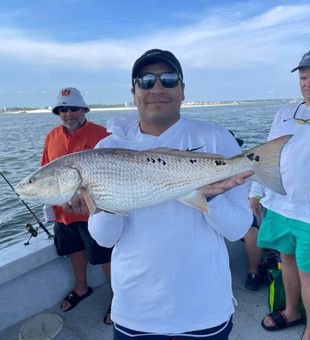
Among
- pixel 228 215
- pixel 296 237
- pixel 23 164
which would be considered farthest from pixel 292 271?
pixel 23 164

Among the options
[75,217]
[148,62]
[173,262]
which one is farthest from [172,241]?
[75,217]

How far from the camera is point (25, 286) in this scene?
3.59m

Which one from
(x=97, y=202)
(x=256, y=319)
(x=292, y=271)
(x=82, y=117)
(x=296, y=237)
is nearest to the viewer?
(x=97, y=202)

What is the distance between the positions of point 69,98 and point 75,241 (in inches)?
66.5

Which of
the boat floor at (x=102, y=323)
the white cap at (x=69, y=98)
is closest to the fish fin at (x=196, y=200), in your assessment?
the boat floor at (x=102, y=323)

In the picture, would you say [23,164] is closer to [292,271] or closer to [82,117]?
[82,117]

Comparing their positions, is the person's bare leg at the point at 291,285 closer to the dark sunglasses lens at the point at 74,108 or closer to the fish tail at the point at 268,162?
the fish tail at the point at 268,162

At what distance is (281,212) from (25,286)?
2612 millimetres

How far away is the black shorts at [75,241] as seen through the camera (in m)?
3.61

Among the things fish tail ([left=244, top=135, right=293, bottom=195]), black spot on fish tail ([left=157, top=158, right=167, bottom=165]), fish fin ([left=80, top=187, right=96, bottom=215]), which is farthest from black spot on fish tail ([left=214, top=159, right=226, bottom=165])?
fish fin ([left=80, top=187, right=96, bottom=215])

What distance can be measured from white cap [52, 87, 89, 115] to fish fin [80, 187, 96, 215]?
2319 millimetres

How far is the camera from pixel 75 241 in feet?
12.4

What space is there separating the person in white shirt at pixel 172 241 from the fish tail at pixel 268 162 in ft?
0.37

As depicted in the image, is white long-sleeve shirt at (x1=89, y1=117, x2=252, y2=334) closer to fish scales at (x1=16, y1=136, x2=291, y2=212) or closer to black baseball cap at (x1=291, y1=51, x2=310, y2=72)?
fish scales at (x1=16, y1=136, x2=291, y2=212)
